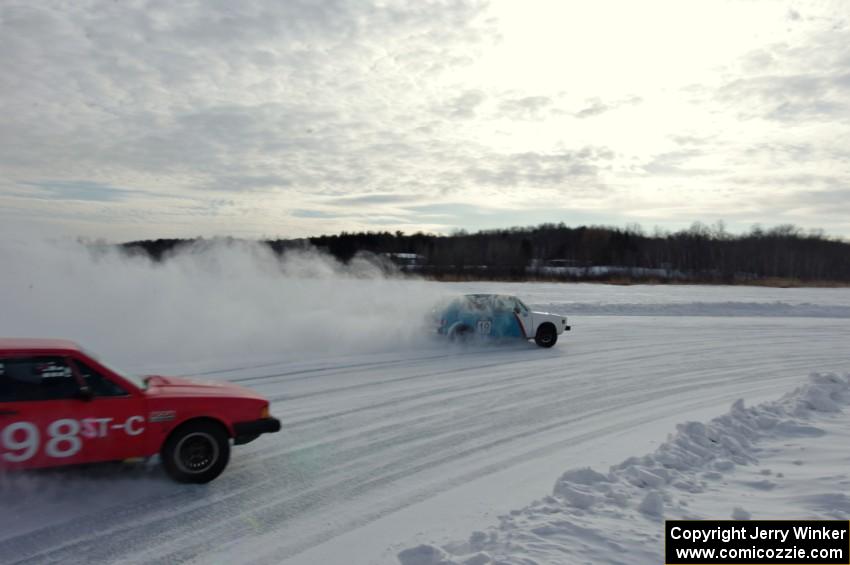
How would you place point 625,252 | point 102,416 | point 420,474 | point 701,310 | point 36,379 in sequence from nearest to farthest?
point 36,379, point 102,416, point 420,474, point 701,310, point 625,252

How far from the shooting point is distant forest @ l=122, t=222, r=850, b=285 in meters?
86.3

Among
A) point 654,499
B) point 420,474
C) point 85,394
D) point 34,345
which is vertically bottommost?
point 420,474

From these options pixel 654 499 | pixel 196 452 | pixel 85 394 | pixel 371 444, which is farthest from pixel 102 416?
pixel 654 499

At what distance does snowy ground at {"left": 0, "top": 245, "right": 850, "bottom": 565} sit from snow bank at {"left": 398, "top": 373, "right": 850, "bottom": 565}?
0.03 metres

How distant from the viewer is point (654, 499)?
16.1ft

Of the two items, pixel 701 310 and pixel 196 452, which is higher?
pixel 196 452

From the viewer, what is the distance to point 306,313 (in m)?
17.0

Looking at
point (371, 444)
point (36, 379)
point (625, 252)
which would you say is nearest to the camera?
point (36, 379)

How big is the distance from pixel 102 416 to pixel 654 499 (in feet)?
16.4

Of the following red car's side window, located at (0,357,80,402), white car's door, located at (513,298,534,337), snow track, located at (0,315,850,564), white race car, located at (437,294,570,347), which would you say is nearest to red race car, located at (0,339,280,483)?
red car's side window, located at (0,357,80,402)

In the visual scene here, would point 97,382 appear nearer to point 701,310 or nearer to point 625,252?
point 701,310

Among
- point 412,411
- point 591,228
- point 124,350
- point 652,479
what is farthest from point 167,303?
point 591,228

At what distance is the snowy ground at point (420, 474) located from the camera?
457cm

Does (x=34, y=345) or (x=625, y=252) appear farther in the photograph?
(x=625, y=252)
